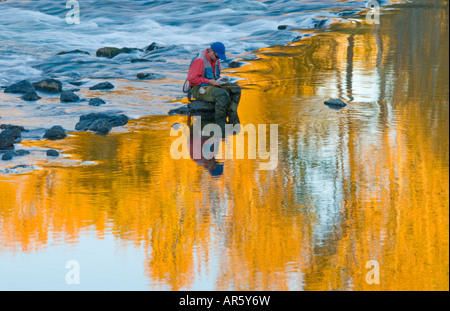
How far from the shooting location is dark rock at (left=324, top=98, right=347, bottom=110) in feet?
36.3

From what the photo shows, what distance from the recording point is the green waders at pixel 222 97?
36.1 feet

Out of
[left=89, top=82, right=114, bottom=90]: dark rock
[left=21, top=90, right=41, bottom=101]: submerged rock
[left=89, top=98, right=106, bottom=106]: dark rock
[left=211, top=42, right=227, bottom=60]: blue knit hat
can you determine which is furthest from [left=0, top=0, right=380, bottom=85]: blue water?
[left=211, top=42, right=227, bottom=60]: blue knit hat

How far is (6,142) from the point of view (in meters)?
9.09

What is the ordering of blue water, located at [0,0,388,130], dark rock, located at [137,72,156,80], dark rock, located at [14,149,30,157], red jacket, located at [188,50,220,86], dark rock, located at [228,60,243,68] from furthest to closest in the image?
dark rock, located at [228,60,243,68]
dark rock, located at [137,72,156,80]
blue water, located at [0,0,388,130]
red jacket, located at [188,50,220,86]
dark rock, located at [14,149,30,157]

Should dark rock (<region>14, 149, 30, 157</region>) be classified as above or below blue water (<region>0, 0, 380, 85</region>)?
above

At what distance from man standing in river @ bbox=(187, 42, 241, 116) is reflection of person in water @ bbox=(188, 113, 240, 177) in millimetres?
223

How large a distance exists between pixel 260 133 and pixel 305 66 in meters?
5.56

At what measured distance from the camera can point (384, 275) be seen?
5469 mm

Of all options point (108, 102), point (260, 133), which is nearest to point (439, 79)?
point (260, 133)

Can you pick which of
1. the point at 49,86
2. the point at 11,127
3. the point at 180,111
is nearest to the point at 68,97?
the point at 49,86

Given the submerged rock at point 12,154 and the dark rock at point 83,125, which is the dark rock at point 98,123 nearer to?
the dark rock at point 83,125

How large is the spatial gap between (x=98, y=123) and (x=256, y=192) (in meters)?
3.40

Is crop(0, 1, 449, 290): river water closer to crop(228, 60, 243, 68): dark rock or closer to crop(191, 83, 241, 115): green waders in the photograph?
crop(191, 83, 241, 115): green waders
